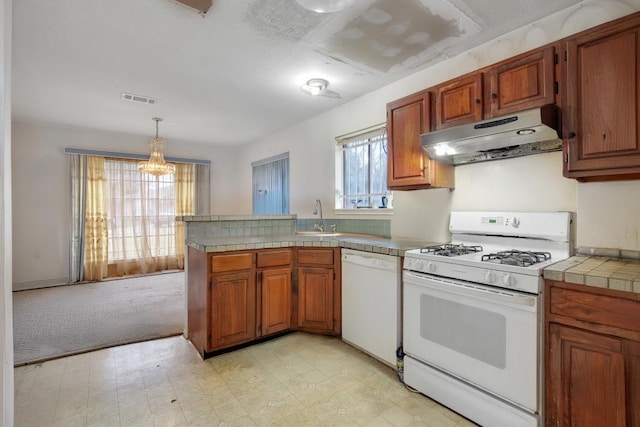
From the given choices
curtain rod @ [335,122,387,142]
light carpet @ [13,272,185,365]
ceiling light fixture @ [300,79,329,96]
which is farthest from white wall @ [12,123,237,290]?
curtain rod @ [335,122,387,142]

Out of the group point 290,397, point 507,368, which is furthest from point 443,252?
point 290,397

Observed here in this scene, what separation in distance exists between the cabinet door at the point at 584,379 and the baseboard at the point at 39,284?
6.01m

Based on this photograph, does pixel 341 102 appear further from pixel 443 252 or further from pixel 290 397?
pixel 290 397

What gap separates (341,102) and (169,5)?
2.03 metres

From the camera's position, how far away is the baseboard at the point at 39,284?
4418 mm

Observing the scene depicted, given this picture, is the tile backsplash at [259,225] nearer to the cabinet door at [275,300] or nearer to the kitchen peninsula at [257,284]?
the kitchen peninsula at [257,284]

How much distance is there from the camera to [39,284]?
457cm

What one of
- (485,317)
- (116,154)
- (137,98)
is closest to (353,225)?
(485,317)

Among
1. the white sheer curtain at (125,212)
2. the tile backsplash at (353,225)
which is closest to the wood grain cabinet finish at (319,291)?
the tile backsplash at (353,225)

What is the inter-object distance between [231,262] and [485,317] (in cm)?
177

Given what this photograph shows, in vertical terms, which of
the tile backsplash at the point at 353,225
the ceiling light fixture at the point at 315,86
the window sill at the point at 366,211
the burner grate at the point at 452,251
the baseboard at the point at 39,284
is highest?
the ceiling light fixture at the point at 315,86

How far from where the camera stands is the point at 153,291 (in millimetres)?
4254

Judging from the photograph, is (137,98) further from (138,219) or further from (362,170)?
(362,170)

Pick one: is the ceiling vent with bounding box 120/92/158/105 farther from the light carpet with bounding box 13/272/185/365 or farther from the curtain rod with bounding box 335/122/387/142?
the light carpet with bounding box 13/272/185/365
